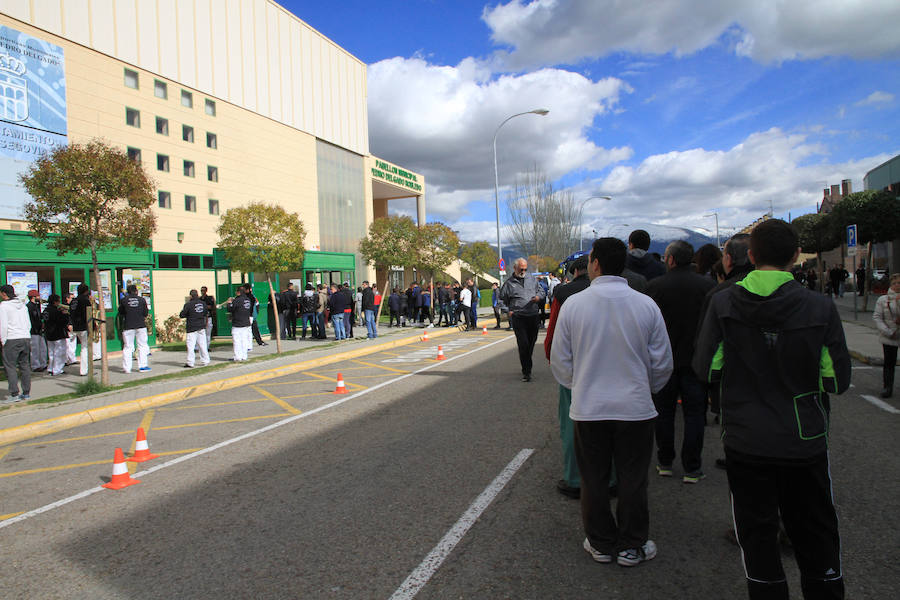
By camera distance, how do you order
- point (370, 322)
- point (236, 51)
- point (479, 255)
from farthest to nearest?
point (479, 255) < point (236, 51) < point (370, 322)

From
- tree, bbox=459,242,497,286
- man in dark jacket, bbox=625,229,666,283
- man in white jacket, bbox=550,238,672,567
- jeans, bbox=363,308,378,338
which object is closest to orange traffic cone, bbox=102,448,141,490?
man in white jacket, bbox=550,238,672,567

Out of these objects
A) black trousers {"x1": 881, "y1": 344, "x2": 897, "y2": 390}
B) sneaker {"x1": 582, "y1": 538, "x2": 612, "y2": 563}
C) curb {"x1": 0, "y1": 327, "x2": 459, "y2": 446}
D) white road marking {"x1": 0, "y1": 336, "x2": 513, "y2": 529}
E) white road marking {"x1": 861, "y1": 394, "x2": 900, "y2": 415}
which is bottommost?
curb {"x1": 0, "y1": 327, "x2": 459, "y2": 446}

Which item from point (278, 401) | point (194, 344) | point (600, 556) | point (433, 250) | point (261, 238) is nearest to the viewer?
point (600, 556)

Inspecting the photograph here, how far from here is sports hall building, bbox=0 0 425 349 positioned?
1727 cm

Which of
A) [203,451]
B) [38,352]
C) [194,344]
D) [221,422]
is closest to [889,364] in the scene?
[203,451]

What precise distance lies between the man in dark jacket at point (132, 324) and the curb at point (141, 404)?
2948mm

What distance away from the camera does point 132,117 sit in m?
21.9

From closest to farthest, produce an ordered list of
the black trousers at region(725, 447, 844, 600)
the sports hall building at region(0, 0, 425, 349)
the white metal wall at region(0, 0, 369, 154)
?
the black trousers at region(725, 447, 844, 600) → the sports hall building at region(0, 0, 425, 349) → the white metal wall at region(0, 0, 369, 154)

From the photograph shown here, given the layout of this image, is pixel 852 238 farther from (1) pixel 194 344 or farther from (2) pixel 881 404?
(1) pixel 194 344

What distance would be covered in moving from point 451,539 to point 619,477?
1148mm

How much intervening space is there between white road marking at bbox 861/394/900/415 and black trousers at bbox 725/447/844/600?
552 centimetres

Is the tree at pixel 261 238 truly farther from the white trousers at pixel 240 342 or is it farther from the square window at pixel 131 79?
the square window at pixel 131 79

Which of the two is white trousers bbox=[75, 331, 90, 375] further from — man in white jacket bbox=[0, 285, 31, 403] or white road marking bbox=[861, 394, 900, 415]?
white road marking bbox=[861, 394, 900, 415]

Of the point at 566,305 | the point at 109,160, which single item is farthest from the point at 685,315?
the point at 109,160
